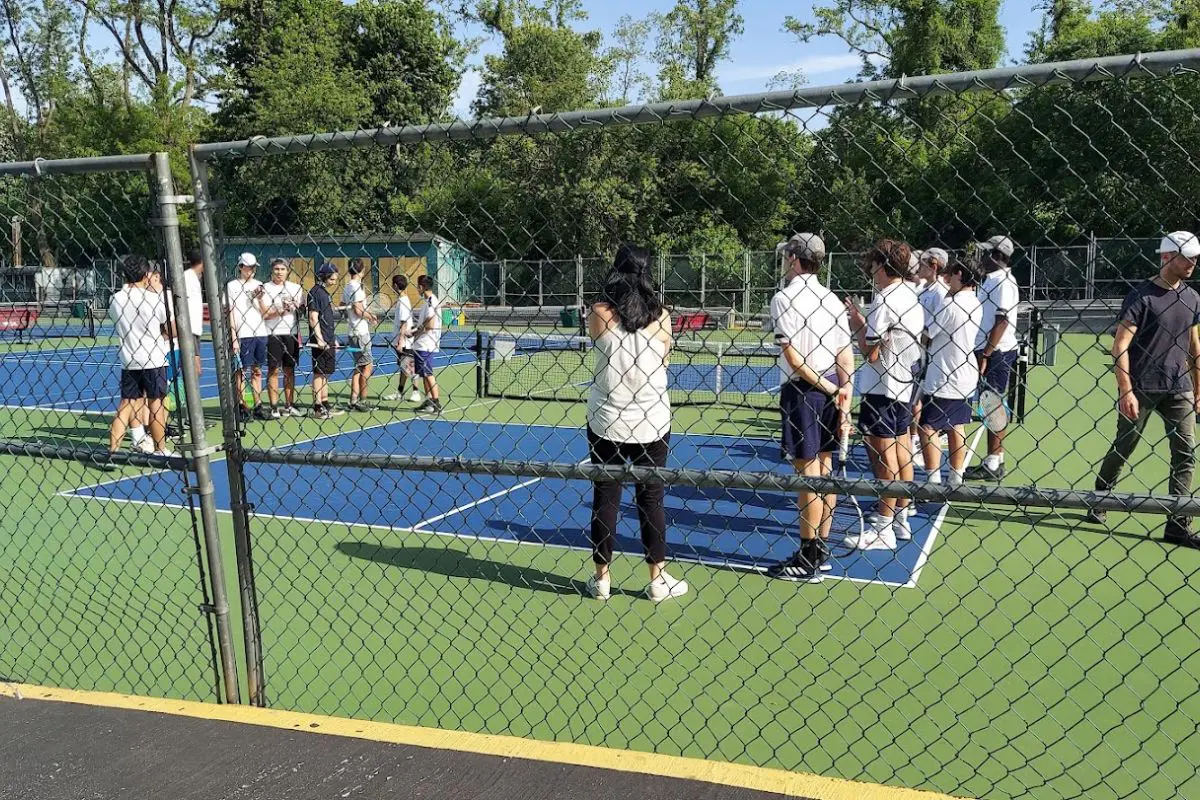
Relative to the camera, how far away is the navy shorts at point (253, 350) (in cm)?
1041

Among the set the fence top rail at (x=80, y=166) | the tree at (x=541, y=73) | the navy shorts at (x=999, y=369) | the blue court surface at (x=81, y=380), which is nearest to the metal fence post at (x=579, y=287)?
the fence top rail at (x=80, y=166)

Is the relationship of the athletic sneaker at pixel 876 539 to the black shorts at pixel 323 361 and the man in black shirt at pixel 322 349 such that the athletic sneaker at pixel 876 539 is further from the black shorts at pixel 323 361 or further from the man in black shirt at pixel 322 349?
the black shorts at pixel 323 361

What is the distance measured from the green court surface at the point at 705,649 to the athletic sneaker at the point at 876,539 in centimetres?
29

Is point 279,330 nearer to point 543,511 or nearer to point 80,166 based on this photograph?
point 543,511

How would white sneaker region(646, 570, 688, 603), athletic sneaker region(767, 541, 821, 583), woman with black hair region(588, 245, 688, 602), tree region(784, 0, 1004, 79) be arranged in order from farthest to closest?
tree region(784, 0, 1004, 79), athletic sneaker region(767, 541, 821, 583), white sneaker region(646, 570, 688, 603), woman with black hair region(588, 245, 688, 602)

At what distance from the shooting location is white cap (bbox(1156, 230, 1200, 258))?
4574 mm

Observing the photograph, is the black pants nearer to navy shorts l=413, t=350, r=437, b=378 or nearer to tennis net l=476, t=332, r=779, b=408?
tennis net l=476, t=332, r=779, b=408

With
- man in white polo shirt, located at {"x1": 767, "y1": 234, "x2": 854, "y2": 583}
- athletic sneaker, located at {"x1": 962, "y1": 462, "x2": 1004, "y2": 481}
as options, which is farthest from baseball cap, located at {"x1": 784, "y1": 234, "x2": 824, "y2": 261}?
athletic sneaker, located at {"x1": 962, "y1": 462, "x2": 1004, "y2": 481}

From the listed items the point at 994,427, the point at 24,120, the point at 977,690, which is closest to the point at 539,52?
the point at 24,120

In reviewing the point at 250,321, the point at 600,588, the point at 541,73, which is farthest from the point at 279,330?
the point at 541,73

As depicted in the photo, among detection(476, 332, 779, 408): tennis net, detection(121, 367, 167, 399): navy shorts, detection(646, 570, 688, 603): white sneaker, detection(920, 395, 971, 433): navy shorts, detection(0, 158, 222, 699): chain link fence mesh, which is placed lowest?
detection(476, 332, 779, 408): tennis net

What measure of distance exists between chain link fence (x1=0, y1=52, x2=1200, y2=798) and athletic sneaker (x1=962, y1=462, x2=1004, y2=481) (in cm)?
80

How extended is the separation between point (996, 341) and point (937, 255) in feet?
2.66

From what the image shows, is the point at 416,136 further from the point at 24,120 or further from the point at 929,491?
the point at 24,120
